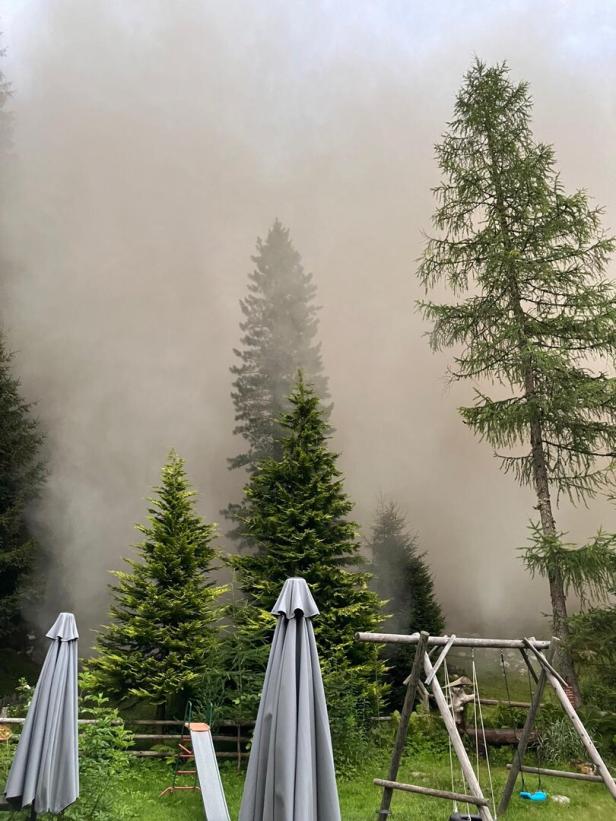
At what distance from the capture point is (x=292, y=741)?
Answer: 3.30 m

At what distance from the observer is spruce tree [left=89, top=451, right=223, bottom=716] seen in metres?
9.80

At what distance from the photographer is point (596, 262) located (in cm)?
1127

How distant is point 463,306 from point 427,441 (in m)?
8.93

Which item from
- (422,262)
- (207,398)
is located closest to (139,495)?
(207,398)

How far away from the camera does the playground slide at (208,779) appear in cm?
612

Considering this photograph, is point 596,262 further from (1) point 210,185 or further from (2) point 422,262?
(1) point 210,185

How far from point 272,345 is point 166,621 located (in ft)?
36.6

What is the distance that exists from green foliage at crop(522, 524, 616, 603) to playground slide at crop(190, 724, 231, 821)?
19.0ft

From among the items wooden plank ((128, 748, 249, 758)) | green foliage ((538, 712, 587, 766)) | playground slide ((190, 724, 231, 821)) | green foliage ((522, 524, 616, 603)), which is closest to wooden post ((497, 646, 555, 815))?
green foliage ((538, 712, 587, 766))

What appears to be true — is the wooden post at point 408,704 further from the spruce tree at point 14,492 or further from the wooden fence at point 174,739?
the spruce tree at point 14,492

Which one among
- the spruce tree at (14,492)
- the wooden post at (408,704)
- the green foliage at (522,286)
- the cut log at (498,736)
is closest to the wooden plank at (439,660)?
the wooden post at (408,704)

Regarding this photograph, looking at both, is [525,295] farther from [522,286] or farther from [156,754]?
[156,754]

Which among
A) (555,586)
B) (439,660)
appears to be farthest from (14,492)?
(439,660)

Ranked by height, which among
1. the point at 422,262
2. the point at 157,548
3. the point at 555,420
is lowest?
the point at 157,548
